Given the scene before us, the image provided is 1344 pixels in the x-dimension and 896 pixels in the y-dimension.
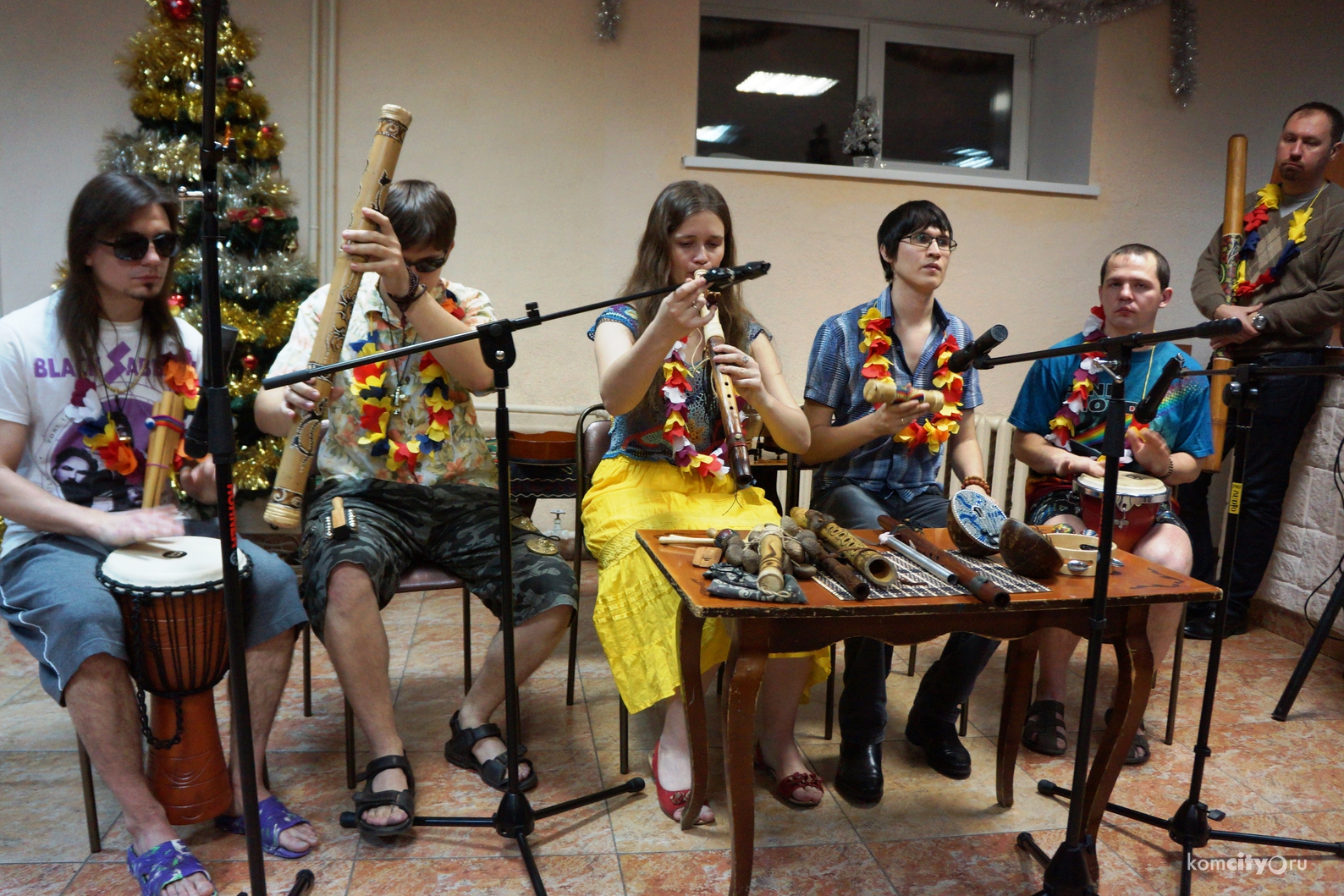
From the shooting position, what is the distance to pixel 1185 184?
431 centimetres

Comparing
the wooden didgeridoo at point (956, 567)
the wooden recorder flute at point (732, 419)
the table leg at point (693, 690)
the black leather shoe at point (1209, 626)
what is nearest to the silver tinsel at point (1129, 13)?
the black leather shoe at point (1209, 626)

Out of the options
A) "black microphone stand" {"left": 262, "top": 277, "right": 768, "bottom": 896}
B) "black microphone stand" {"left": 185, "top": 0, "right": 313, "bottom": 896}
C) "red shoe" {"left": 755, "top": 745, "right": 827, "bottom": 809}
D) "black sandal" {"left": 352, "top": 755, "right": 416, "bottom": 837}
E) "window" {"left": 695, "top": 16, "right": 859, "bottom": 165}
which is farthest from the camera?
"window" {"left": 695, "top": 16, "right": 859, "bottom": 165}

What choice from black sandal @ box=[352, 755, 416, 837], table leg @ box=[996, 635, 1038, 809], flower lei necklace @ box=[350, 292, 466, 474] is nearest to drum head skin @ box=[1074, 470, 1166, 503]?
table leg @ box=[996, 635, 1038, 809]

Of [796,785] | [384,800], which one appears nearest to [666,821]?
[796,785]

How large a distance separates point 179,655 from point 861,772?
1.44m

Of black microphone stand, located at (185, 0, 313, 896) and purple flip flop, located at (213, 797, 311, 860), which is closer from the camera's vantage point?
black microphone stand, located at (185, 0, 313, 896)

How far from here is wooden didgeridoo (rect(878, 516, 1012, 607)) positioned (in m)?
1.54

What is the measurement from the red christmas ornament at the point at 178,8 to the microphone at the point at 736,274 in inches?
110

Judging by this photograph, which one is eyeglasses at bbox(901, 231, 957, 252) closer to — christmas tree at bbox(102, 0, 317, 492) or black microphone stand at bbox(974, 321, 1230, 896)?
black microphone stand at bbox(974, 321, 1230, 896)

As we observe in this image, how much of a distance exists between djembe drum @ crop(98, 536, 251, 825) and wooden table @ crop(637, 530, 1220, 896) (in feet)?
2.77

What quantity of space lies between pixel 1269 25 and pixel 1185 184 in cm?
79

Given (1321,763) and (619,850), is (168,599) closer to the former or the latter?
(619,850)

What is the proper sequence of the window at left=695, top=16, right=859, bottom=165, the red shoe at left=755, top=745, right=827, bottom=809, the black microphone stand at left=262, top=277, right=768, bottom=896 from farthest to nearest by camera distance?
the window at left=695, top=16, right=859, bottom=165 → the red shoe at left=755, top=745, right=827, bottom=809 → the black microphone stand at left=262, top=277, right=768, bottom=896

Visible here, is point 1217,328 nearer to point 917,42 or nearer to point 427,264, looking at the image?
point 427,264
